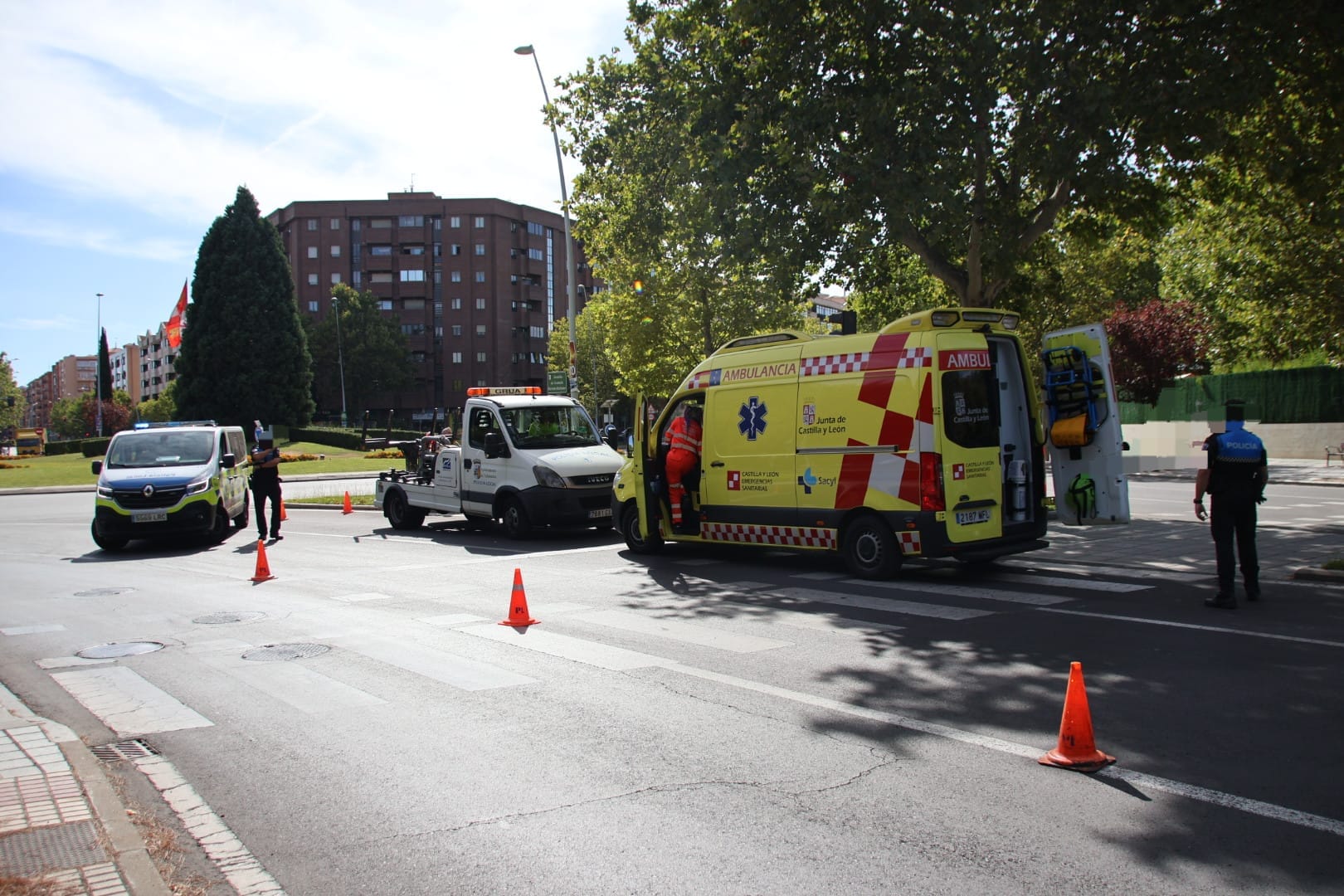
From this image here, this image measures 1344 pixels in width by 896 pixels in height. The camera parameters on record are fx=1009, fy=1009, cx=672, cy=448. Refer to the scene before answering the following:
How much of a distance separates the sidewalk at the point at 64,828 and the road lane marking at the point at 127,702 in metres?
0.57

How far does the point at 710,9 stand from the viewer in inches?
688

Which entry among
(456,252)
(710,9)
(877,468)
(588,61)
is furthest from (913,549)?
(456,252)

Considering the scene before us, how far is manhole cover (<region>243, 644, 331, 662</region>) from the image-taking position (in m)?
7.67

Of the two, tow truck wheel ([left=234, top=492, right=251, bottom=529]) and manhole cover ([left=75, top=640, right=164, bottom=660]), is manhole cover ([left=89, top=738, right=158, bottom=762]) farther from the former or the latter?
tow truck wheel ([left=234, top=492, right=251, bottom=529])

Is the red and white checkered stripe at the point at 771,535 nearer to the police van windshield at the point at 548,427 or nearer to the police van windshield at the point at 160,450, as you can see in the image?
the police van windshield at the point at 548,427

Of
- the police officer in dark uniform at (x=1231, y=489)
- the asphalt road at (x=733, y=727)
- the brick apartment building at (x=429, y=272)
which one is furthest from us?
the brick apartment building at (x=429, y=272)

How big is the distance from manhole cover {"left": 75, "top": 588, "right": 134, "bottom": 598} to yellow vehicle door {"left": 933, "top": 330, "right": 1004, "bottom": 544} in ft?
29.8

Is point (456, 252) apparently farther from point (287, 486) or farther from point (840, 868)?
point (840, 868)

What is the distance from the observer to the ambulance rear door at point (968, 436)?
10078 millimetres

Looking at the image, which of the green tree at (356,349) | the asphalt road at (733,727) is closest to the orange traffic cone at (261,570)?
the asphalt road at (733,727)

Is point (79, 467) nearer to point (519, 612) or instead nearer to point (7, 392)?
point (519, 612)

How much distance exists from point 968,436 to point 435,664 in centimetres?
586

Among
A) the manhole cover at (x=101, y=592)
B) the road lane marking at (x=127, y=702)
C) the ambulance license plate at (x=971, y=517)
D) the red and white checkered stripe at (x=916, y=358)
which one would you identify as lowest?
the road lane marking at (x=127, y=702)

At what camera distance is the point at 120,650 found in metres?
8.17
